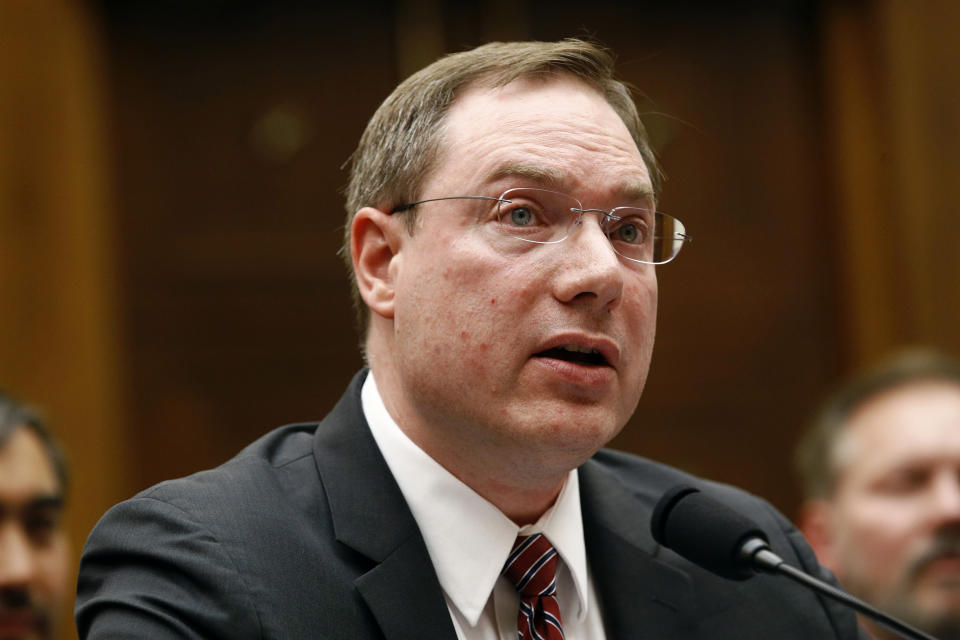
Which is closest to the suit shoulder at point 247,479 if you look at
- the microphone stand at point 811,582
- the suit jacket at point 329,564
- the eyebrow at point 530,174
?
the suit jacket at point 329,564

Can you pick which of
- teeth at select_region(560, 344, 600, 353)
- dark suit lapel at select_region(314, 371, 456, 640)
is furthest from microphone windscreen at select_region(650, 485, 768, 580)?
dark suit lapel at select_region(314, 371, 456, 640)

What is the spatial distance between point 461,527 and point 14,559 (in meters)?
1.21

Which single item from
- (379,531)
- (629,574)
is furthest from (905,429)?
(379,531)

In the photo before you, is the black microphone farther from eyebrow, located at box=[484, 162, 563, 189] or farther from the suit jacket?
eyebrow, located at box=[484, 162, 563, 189]

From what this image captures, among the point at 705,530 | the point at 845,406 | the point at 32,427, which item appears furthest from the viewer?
the point at 845,406

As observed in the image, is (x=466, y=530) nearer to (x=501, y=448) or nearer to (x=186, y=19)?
(x=501, y=448)

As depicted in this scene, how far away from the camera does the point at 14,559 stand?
2609 mm

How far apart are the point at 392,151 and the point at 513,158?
25cm

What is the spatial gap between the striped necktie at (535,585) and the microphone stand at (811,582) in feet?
1.02

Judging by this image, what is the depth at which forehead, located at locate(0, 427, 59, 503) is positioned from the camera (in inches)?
104

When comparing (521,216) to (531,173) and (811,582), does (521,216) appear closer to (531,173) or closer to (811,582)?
(531,173)

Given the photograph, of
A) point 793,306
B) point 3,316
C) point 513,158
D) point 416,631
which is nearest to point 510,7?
point 793,306

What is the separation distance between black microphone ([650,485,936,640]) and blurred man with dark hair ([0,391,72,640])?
1.47 meters

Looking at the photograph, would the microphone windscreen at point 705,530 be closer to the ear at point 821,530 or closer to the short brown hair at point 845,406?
the ear at point 821,530
